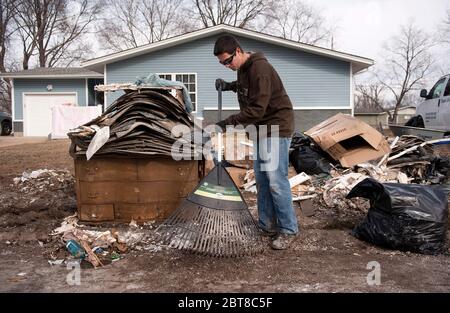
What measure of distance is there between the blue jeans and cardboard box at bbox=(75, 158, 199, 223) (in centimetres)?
89

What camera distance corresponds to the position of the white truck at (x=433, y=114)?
30.4 ft

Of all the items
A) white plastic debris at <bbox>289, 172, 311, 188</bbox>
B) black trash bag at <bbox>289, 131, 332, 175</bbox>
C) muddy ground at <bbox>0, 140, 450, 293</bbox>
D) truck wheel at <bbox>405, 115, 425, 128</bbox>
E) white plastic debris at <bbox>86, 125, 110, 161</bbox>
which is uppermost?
truck wheel at <bbox>405, 115, 425, 128</bbox>

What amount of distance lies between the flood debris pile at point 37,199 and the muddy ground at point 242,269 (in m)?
0.29

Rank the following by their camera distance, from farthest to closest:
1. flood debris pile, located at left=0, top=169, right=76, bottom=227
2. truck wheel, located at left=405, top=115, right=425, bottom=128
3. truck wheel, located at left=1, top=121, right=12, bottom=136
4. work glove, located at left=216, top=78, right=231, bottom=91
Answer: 1. truck wheel, located at left=1, top=121, right=12, bottom=136
2. truck wheel, located at left=405, top=115, right=425, bottom=128
3. flood debris pile, located at left=0, top=169, right=76, bottom=227
4. work glove, located at left=216, top=78, right=231, bottom=91

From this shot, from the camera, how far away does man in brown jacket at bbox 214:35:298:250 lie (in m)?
3.50

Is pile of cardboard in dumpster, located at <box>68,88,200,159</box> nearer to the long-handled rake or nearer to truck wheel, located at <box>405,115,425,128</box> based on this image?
the long-handled rake

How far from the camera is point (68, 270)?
123 inches

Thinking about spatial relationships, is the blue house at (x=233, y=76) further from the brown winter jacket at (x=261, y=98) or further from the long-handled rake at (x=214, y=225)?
the long-handled rake at (x=214, y=225)

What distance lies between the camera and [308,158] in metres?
6.33

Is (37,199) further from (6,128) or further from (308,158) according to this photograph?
(6,128)

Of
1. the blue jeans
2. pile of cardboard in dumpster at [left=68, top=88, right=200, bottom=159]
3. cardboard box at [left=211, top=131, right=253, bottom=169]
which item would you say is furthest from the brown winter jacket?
cardboard box at [left=211, top=131, right=253, bottom=169]

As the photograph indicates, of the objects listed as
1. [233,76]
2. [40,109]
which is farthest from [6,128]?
[233,76]

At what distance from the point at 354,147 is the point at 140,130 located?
3.66 m

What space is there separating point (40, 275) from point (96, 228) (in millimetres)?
1093
